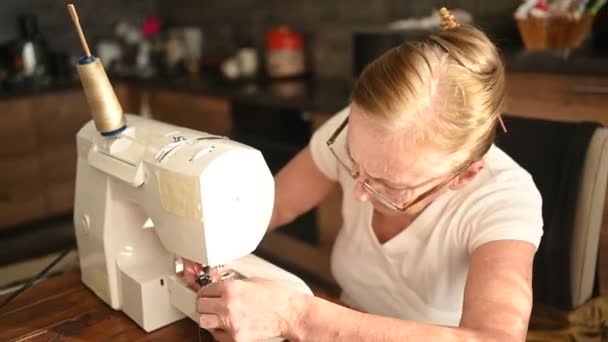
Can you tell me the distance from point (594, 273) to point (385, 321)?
56 centimetres

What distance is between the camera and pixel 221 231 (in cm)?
87

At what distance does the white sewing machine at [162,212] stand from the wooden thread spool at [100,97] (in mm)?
24

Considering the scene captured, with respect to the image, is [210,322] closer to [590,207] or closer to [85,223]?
[85,223]

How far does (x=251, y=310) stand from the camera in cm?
88

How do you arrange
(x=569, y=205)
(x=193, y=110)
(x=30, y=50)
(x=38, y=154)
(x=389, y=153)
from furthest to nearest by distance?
(x=30, y=50), (x=38, y=154), (x=193, y=110), (x=569, y=205), (x=389, y=153)

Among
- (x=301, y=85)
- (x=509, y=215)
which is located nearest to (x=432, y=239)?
(x=509, y=215)

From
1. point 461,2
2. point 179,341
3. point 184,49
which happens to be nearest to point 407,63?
point 179,341

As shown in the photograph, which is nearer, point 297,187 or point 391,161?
point 391,161

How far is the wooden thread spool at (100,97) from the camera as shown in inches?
38.5

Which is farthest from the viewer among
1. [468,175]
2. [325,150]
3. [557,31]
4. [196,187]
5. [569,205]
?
[557,31]

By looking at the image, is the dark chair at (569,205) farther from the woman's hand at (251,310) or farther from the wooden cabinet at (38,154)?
the wooden cabinet at (38,154)

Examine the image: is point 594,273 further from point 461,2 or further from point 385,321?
point 461,2

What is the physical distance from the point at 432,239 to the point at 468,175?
0.14 m

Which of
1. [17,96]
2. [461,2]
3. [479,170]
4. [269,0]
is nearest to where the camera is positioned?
[479,170]
